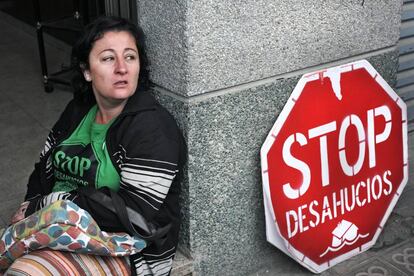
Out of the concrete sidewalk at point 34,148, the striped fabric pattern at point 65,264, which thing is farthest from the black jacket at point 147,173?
the concrete sidewalk at point 34,148

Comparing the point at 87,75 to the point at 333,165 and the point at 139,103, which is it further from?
the point at 333,165

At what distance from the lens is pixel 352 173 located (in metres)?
3.09

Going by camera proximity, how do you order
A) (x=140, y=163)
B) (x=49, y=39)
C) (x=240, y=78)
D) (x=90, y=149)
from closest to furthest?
(x=140, y=163) → (x=90, y=149) → (x=240, y=78) → (x=49, y=39)

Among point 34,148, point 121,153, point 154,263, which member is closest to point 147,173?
point 121,153

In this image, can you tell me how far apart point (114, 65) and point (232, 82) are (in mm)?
581

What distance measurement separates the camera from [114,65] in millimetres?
2348

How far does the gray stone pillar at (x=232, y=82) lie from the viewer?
2490mm

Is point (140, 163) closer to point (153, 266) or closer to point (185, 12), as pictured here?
point (153, 266)

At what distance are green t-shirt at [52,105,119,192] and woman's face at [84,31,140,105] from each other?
7.4 inches

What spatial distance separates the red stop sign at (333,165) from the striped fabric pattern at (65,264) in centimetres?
86

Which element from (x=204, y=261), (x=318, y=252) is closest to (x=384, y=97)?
(x=318, y=252)

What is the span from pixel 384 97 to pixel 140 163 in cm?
159

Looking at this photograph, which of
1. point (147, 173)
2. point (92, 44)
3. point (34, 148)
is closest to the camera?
point (147, 173)

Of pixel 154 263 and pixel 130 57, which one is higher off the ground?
pixel 130 57
